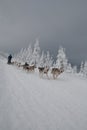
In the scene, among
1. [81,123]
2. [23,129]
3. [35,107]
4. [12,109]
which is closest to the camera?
[23,129]

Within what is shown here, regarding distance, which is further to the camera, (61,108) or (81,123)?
(61,108)

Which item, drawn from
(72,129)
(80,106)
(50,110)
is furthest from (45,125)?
(80,106)

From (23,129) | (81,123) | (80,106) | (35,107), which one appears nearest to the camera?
(23,129)

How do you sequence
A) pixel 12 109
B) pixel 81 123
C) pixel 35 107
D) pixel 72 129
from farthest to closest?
pixel 35 107 → pixel 12 109 → pixel 81 123 → pixel 72 129

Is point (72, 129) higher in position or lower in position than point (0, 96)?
lower

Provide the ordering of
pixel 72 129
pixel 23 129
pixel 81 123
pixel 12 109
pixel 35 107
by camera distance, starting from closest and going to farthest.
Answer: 1. pixel 23 129
2. pixel 72 129
3. pixel 81 123
4. pixel 12 109
5. pixel 35 107

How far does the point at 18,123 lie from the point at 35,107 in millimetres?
1481

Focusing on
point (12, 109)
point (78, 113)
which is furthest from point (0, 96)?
point (78, 113)

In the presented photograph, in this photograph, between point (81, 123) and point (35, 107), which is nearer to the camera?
point (81, 123)

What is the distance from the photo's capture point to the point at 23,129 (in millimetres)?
4102

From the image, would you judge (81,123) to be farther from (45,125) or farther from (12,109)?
(12,109)

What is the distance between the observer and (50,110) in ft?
18.4

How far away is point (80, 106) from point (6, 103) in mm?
3094

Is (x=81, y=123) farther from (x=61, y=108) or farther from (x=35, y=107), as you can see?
(x=35, y=107)
